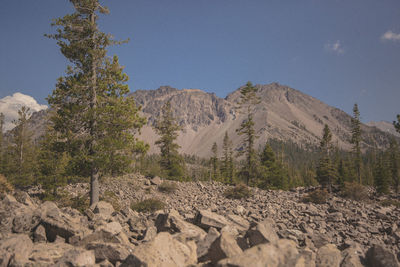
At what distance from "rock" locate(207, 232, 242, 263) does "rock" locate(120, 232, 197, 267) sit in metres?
0.36

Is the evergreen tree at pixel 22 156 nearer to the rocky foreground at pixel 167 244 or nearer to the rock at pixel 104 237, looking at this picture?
the rocky foreground at pixel 167 244

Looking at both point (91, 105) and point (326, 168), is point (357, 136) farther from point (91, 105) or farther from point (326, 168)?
point (91, 105)

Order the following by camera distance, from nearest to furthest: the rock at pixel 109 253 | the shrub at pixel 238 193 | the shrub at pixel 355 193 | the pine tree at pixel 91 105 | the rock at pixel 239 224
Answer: the rock at pixel 109 253 < the rock at pixel 239 224 < the pine tree at pixel 91 105 < the shrub at pixel 238 193 < the shrub at pixel 355 193

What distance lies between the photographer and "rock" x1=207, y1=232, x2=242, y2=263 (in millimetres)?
4152

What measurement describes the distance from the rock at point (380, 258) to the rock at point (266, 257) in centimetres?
209

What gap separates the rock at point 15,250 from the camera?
154 inches

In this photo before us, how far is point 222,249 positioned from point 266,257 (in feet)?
2.99

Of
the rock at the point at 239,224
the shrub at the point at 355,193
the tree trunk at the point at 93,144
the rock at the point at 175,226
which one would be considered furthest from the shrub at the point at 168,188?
the shrub at the point at 355,193

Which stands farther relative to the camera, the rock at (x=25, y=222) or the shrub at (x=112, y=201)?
the shrub at (x=112, y=201)

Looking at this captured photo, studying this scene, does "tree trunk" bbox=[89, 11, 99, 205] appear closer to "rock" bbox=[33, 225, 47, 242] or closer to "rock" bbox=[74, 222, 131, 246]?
"rock" bbox=[33, 225, 47, 242]

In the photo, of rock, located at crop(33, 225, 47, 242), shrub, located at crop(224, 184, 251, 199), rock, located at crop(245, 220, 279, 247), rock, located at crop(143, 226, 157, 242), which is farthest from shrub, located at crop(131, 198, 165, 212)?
rock, located at crop(245, 220, 279, 247)

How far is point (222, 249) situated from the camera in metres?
4.15

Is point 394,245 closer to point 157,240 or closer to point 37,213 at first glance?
point 157,240

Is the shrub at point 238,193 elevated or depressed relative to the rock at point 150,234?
depressed
